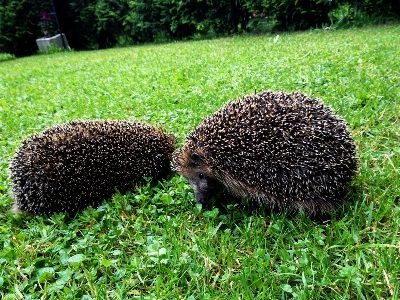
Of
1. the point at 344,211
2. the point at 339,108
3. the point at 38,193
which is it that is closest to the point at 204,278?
the point at 344,211

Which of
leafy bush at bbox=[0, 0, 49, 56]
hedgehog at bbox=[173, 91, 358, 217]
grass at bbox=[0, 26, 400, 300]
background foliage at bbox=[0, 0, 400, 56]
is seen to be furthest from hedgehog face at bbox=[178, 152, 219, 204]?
leafy bush at bbox=[0, 0, 49, 56]

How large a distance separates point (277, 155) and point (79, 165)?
2008mm

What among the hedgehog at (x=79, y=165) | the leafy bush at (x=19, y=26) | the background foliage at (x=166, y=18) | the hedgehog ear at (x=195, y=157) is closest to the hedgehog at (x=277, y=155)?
the hedgehog ear at (x=195, y=157)

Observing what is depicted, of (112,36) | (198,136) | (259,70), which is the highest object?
(198,136)

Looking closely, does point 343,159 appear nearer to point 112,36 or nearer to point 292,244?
point 292,244

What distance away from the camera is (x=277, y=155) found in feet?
10.2

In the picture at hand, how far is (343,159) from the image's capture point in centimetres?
297

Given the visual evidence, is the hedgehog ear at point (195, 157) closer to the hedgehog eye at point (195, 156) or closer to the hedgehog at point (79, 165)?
the hedgehog eye at point (195, 156)

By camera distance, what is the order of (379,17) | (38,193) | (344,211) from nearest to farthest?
(344,211) → (38,193) → (379,17)

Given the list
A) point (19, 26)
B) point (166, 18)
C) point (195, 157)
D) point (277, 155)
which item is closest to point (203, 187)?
point (195, 157)

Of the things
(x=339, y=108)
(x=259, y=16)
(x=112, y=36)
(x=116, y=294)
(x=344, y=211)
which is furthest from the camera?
(x=112, y=36)

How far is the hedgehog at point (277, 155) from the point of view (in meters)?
3.00

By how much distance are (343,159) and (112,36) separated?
848 inches

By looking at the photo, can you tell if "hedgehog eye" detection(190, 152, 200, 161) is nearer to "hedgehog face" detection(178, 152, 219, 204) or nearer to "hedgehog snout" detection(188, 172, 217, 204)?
"hedgehog face" detection(178, 152, 219, 204)
